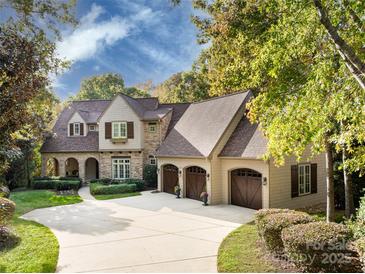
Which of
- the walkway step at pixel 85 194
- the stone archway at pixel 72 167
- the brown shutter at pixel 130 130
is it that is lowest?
the walkway step at pixel 85 194

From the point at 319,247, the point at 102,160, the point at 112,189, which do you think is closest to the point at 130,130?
the point at 102,160

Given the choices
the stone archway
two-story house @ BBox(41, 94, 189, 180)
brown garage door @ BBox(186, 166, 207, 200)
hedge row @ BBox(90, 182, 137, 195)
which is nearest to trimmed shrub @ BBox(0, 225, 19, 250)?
brown garage door @ BBox(186, 166, 207, 200)

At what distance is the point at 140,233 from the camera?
1270cm

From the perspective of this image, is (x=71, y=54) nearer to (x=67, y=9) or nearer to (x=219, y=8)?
(x=67, y=9)

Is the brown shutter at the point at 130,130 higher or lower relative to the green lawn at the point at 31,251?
higher

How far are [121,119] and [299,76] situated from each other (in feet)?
67.4

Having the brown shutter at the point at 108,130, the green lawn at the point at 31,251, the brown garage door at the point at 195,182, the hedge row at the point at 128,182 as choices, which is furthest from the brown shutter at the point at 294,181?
the brown shutter at the point at 108,130

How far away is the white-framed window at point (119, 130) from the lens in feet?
95.9

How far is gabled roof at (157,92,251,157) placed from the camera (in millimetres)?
20469

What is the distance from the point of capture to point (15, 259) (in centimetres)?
968

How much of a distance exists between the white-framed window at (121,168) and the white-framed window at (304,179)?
1653 cm

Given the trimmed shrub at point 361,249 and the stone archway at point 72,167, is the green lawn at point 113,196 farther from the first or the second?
the trimmed shrub at point 361,249

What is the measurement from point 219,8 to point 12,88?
32.2 ft


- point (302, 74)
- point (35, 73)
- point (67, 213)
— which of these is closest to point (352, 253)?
point (302, 74)
